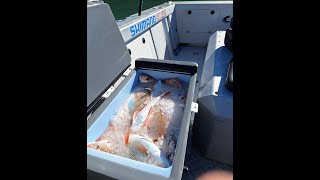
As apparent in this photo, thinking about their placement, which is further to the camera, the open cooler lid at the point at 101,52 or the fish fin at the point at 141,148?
the open cooler lid at the point at 101,52

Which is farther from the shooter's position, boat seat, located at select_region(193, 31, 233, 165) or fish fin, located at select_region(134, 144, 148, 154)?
boat seat, located at select_region(193, 31, 233, 165)

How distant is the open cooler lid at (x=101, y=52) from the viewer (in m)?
1.60

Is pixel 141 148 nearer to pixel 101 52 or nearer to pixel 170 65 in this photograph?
pixel 101 52

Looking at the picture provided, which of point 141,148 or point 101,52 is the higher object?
point 101,52

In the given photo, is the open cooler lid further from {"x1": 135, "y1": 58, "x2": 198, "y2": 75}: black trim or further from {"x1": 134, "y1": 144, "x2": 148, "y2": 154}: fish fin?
{"x1": 134, "y1": 144, "x2": 148, "y2": 154}: fish fin

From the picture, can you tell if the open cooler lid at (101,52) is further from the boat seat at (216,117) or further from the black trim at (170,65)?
the boat seat at (216,117)

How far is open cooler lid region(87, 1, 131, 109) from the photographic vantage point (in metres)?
1.60

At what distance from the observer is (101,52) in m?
1.77

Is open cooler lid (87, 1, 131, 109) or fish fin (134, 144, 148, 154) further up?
open cooler lid (87, 1, 131, 109)

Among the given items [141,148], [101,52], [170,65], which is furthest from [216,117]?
[101,52]

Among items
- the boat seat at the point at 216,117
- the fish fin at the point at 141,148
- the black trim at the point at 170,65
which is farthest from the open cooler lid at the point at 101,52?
the boat seat at the point at 216,117

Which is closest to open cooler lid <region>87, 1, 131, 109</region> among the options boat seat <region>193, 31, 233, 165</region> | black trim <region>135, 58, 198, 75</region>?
black trim <region>135, 58, 198, 75</region>
